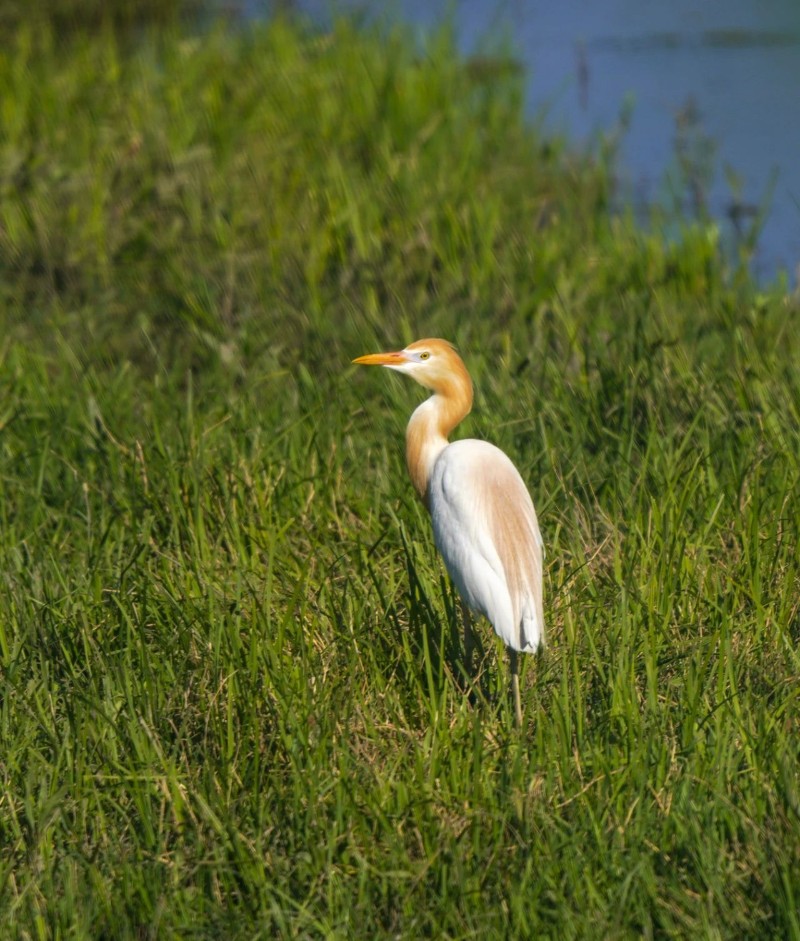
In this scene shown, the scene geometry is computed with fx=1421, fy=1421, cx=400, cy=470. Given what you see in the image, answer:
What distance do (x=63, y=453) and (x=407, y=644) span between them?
1612 mm

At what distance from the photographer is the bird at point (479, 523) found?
2.63 m

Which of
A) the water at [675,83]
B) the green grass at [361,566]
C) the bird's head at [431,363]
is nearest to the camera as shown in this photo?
the green grass at [361,566]

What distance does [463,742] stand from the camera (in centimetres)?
264

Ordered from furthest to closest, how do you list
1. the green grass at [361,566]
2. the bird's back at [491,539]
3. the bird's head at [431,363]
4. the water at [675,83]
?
1. the water at [675,83]
2. the bird's head at [431,363]
3. the bird's back at [491,539]
4. the green grass at [361,566]

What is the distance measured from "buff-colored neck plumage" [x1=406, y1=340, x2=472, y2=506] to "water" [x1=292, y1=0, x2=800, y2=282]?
3.60 m

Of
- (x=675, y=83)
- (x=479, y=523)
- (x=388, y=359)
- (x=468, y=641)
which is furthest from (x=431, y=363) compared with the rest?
(x=675, y=83)

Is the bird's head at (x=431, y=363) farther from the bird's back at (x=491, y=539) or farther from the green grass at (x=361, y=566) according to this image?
the green grass at (x=361, y=566)

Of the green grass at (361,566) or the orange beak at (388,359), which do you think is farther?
the orange beak at (388,359)

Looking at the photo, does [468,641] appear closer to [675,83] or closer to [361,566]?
[361,566]

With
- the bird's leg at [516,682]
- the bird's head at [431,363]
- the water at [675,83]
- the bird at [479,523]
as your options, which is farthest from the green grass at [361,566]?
the water at [675,83]

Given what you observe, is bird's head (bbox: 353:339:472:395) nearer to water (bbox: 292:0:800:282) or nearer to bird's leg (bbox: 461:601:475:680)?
bird's leg (bbox: 461:601:475:680)

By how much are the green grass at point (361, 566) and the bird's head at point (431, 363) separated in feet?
1.26

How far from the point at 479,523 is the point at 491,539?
4 centimetres

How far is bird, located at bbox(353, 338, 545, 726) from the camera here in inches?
104
